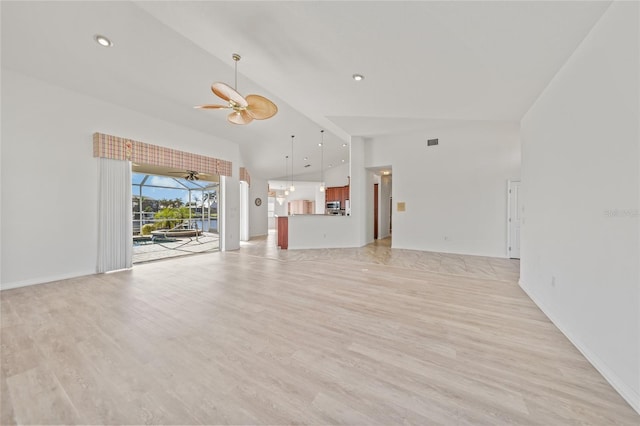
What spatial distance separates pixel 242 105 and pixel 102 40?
6.99 feet

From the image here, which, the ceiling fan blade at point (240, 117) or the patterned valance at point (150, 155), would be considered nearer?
the ceiling fan blade at point (240, 117)

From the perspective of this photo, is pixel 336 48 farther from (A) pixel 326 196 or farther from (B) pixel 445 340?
(A) pixel 326 196

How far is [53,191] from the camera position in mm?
3801

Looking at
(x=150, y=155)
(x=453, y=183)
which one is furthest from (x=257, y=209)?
(x=453, y=183)

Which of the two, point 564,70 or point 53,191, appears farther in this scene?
point 53,191

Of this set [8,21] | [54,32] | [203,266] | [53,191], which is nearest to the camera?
[8,21]

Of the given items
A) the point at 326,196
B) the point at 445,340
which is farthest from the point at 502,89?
the point at 326,196

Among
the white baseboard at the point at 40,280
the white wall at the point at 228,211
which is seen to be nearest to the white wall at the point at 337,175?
the white wall at the point at 228,211

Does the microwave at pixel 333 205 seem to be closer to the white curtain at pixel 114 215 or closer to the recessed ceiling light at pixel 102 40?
the white curtain at pixel 114 215

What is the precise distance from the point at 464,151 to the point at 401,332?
223 inches

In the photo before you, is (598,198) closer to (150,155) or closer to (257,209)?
(150,155)

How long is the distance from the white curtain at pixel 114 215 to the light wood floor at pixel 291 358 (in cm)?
103

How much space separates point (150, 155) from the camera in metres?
4.91

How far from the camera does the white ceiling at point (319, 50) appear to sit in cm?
202
